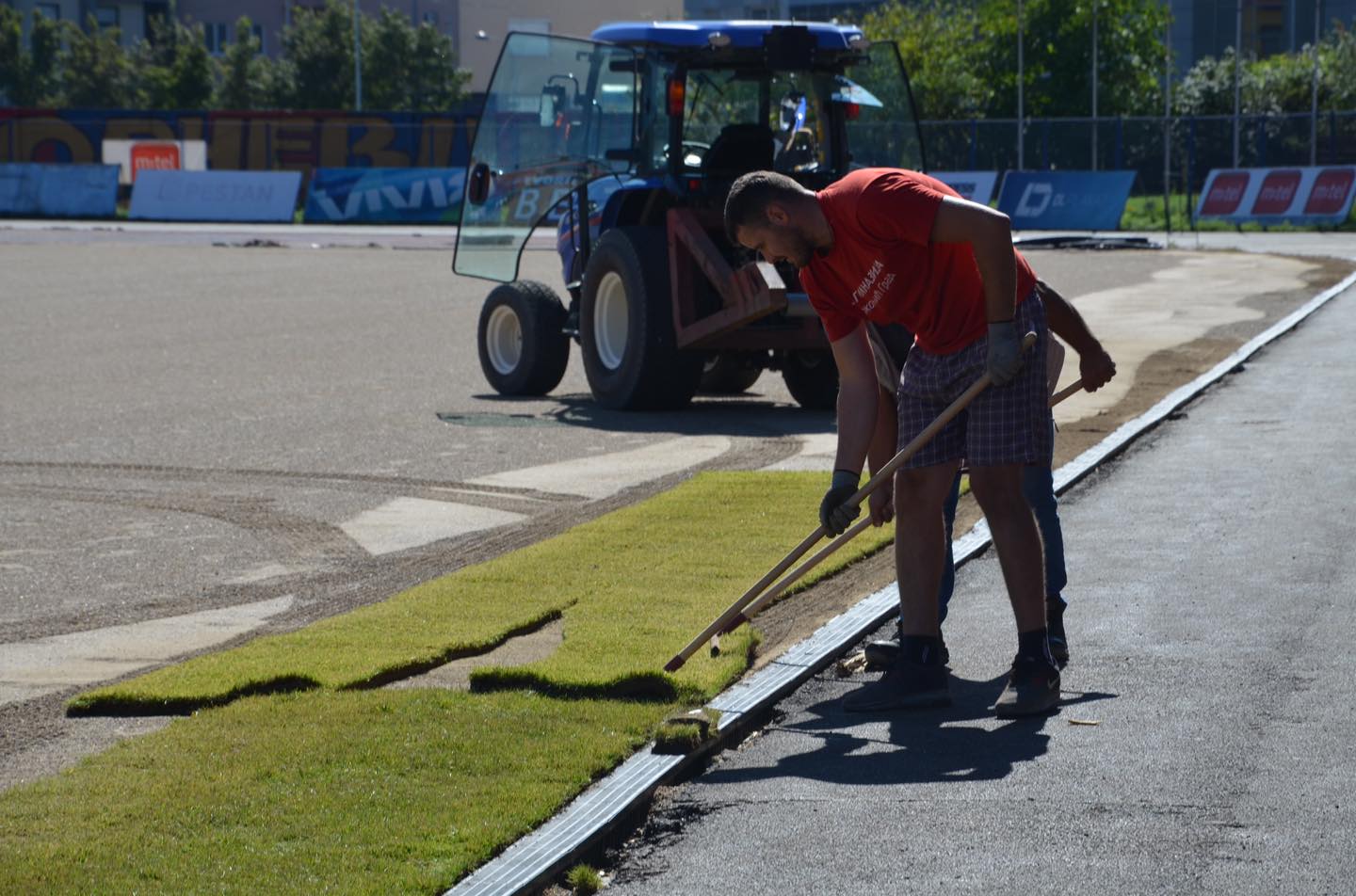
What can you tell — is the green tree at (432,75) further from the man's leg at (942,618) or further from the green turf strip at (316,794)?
the green turf strip at (316,794)

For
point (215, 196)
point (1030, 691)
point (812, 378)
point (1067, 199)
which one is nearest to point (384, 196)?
point (215, 196)

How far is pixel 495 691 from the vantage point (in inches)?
222

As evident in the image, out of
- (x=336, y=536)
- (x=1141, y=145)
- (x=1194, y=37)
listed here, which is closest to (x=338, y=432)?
(x=336, y=536)

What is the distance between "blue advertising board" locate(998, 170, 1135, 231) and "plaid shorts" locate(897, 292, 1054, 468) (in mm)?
34592

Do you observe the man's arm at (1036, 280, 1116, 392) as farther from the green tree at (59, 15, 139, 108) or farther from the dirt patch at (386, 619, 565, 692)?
the green tree at (59, 15, 139, 108)

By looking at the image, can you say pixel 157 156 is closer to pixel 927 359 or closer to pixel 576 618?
pixel 576 618

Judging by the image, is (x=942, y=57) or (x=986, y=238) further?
(x=942, y=57)

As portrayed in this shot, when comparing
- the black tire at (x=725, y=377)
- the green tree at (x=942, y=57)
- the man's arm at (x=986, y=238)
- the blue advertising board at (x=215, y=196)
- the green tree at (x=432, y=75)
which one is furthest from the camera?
the green tree at (x=432, y=75)

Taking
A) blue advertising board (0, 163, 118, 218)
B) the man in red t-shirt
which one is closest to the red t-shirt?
the man in red t-shirt

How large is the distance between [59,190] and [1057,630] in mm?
47614

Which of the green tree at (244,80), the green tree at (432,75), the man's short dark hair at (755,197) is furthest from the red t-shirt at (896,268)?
the green tree at (244,80)

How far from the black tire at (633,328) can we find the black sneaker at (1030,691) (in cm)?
747

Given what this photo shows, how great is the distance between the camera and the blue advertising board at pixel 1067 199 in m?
39.7

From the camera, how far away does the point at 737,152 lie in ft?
44.2
